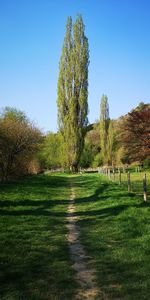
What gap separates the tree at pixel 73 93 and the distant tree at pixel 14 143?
9.97 meters

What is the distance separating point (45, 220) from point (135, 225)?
9.82ft

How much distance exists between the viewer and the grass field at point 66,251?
4.91 metres

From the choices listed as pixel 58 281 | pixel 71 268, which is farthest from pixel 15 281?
pixel 71 268

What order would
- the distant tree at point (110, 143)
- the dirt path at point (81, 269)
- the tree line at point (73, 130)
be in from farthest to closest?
the distant tree at point (110, 143) → the tree line at point (73, 130) → the dirt path at point (81, 269)

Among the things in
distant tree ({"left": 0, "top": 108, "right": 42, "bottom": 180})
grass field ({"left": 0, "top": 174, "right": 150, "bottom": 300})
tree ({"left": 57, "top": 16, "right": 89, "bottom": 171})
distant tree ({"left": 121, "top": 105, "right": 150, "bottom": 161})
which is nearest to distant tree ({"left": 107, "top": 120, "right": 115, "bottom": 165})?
tree ({"left": 57, "top": 16, "right": 89, "bottom": 171})

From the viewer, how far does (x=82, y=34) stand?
47.6m

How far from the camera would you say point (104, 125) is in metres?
67.6

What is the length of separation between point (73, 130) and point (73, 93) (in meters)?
5.43

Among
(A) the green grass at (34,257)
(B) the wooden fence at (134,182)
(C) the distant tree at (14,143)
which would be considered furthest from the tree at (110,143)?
(A) the green grass at (34,257)

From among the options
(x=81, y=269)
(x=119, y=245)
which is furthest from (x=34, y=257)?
(x=119, y=245)

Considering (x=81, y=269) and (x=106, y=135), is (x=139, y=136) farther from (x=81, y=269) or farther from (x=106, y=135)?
(x=106, y=135)

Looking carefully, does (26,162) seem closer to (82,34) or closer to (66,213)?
(82,34)

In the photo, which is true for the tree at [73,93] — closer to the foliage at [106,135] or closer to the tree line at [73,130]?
the tree line at [73,130]

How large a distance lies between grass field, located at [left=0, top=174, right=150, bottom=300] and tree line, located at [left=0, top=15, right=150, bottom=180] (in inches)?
361
